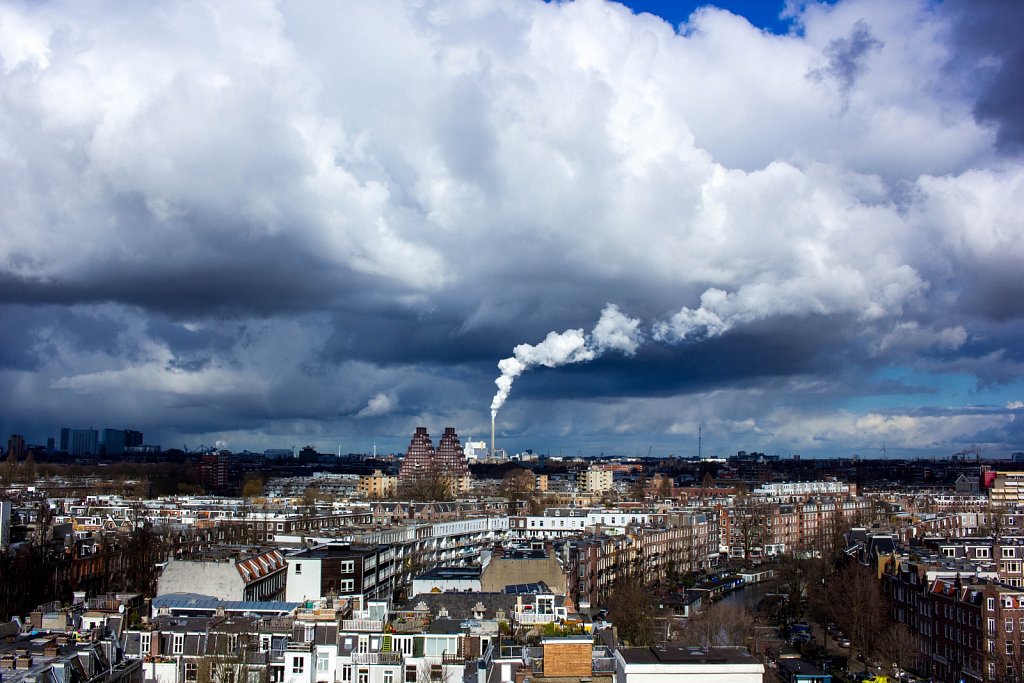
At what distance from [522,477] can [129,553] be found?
10776 centimetres

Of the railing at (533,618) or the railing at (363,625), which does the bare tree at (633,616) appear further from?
the railing at (363,625)

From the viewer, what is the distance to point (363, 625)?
31.0 meters

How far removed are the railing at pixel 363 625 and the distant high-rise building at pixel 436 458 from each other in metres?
140

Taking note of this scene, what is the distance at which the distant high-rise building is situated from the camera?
174500mm

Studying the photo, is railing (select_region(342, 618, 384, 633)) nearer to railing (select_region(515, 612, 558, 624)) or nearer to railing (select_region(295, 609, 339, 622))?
railing (select_region(295, 609, 339, 622))

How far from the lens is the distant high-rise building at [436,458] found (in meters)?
174

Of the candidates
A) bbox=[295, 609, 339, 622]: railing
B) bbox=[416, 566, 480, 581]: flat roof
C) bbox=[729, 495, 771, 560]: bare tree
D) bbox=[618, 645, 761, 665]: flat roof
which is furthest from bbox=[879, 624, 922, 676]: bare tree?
bbox=[729, 495, 771, 560]: bare tree

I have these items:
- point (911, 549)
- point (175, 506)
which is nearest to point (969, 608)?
point (911, 549)

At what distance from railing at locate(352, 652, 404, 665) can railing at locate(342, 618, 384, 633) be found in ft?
4.17

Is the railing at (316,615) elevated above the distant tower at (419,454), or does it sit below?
below

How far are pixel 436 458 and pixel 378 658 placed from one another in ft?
496

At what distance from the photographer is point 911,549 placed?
212ft

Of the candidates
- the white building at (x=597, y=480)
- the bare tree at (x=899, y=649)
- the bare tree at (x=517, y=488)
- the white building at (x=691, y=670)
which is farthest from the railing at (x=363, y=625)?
the white building at (x=597, y=480)

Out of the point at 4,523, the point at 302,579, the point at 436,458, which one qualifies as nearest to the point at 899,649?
the point at 302,579
